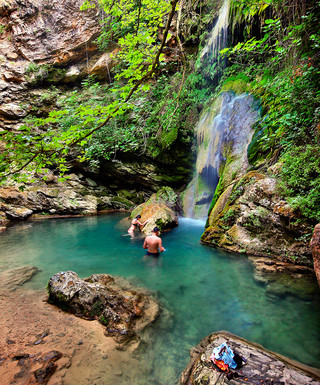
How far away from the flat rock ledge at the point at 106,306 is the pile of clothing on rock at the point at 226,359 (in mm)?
1138

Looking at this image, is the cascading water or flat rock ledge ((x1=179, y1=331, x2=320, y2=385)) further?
the cascading water

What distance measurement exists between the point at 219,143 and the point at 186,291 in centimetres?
672

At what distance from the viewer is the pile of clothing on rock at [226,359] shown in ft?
6.36

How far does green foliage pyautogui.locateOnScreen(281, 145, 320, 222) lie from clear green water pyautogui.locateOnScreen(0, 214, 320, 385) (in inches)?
60.7

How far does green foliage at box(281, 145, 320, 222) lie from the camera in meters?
4.09

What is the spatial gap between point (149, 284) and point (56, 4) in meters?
21.0

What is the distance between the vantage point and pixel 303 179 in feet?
14.4

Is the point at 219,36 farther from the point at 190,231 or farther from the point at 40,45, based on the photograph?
the point at 40,45

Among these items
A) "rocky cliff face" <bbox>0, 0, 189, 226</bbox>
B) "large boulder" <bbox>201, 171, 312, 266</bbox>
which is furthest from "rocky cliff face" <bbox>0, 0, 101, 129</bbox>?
"large boulder" <bbox>201, 171, 312, 266</bbox>

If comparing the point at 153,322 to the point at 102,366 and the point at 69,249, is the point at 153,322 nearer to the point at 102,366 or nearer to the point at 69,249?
the point at 102,366

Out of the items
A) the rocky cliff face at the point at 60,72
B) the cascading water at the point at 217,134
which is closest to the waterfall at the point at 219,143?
the cascading water at the point at 217,134

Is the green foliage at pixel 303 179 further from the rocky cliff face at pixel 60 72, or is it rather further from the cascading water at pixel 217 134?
the rocky cliff face at pixel 60 72

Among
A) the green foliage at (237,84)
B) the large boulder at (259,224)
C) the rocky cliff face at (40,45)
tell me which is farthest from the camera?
the rocky cliff face at (40,45)

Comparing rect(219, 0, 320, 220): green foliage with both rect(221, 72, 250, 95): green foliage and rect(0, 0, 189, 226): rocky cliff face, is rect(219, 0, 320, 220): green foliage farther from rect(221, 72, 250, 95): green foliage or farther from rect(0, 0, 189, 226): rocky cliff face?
rect(0, 0, 189, 226): rocky cliff face
